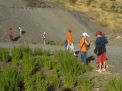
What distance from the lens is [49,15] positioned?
61781 millimetres

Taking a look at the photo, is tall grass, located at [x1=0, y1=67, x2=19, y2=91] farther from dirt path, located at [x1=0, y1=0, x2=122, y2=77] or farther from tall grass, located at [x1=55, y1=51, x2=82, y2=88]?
dirt path, located at [x1=0, y1=0, x2=122, y2=77]

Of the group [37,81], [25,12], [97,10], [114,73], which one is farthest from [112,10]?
[37,81]

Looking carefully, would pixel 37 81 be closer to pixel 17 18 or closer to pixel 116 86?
pixel 116 86

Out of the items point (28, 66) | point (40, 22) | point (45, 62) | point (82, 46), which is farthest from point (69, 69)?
point (40, 22)

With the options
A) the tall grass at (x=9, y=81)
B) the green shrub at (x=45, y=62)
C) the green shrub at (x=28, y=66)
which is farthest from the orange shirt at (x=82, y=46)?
the tall grass at (x=9, y=81)

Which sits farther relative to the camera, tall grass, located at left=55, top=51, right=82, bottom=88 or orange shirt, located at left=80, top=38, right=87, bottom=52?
orange shirt, located at left=80, top=38, right=87, bottom=52

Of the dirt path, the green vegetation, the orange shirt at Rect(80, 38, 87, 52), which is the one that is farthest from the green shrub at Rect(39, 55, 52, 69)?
the dirt path

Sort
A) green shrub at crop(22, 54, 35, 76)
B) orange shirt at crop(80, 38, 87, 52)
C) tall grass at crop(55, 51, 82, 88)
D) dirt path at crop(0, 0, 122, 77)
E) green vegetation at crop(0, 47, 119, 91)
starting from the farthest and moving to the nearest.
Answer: dirt path at crop(0, 0, 122, 77)
orange shirt at crop(80, 38, 87, 52)
green shrub at crop(22, 54, 35, 76)
tall grass at crop(55, 51, 82, 88)
green vegetation at crop(0, 47, 119, 91)

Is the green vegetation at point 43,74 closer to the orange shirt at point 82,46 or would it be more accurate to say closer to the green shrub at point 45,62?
the green shrub at point 45,62

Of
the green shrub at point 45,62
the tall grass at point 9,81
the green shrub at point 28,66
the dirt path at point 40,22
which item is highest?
the tall grass at point 9,81

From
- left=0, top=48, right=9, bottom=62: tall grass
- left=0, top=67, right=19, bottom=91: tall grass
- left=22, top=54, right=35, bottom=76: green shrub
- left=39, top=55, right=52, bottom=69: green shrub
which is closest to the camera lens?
left=0, top=67, right=19, bottom=91: tall grass

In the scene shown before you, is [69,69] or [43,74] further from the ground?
[69,69]

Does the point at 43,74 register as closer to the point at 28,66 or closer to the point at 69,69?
the point at 28,66

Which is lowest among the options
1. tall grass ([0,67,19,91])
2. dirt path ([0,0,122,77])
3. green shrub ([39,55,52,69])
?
dirt path ([0,0,122,77])
